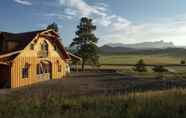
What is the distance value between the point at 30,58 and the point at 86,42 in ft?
67.8

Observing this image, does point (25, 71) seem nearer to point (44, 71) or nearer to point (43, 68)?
point (43, 68)

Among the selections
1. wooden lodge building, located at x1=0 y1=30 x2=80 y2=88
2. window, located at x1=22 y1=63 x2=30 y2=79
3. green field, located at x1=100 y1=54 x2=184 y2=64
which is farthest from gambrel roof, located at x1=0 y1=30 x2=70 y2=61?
green field, located at x1=100 y1=54 x2=184 y2=64

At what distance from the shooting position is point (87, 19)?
158 feet

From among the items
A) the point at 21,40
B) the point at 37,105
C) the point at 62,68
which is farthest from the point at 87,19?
the point at 37,105

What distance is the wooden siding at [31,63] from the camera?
83.8 feet

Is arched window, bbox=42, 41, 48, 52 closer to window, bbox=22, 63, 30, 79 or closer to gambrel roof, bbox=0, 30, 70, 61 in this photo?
gambrel roof, bbox=0, 30, 70, 61

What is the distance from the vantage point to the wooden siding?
83.8 feet

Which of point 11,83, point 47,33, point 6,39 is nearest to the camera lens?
point 11,83

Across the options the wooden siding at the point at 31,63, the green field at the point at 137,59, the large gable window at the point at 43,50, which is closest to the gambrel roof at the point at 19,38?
the wooden siding at the point at 31,63

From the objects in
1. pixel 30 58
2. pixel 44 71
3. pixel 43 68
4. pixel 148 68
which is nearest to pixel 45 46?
pixel 43 68

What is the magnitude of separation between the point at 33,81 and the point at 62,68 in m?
7.51

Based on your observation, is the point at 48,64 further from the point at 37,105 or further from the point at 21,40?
the point at 37,105

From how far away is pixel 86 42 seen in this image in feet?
156

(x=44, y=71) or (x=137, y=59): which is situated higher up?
(x=137, y=59)
